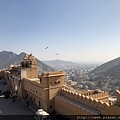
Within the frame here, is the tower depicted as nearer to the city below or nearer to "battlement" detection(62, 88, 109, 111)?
the city below

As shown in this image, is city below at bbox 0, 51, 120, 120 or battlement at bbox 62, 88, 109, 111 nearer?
battlement at bbox 62, 88, 109, 111

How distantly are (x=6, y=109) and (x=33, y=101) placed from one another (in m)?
4.55

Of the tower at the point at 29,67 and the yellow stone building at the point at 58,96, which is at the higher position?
the tower at the point at 29,67

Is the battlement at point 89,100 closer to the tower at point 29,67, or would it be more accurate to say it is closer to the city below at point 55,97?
the city below at point 55,97

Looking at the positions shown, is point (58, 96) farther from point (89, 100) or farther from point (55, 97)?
point (89, 100)

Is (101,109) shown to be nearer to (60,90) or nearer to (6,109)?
(60,90)

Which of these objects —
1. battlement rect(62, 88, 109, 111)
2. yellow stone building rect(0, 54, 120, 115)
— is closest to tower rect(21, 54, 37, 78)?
yellow stone building rect(0, 54, 120, 115)

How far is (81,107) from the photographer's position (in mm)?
19812

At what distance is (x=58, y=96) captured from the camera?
2531 cm

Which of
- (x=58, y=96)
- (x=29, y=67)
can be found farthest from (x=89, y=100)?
(x=29, y=67)

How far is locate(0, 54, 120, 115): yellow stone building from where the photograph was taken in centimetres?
1877

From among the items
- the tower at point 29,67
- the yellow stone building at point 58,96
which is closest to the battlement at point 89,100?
the yellow stone building at point 58,96

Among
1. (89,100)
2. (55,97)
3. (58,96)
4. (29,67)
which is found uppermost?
(29,67)

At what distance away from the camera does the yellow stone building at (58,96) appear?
18766 mm
